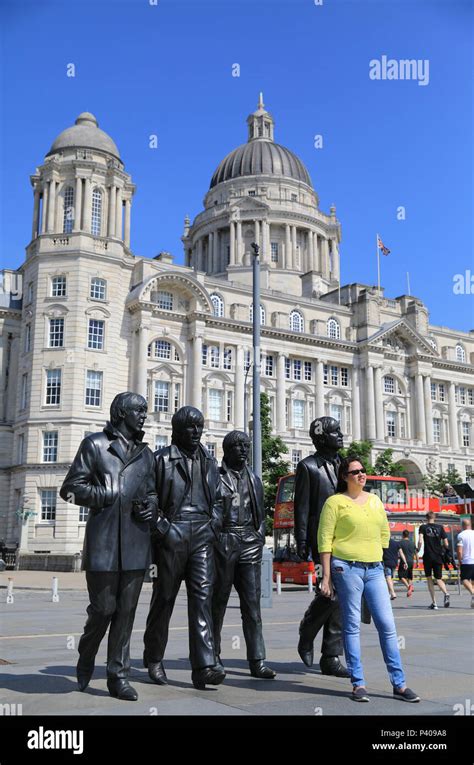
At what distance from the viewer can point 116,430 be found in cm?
658

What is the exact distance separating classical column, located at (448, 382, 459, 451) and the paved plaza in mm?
59651

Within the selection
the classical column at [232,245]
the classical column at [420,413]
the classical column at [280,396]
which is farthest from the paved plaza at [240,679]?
the classical column at [232,245]

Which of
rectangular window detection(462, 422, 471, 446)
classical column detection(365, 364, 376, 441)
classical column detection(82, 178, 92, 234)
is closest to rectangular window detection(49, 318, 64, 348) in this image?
classical column detection(82, 178, 92, 234)

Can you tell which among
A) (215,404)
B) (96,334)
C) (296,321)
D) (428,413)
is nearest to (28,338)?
(96,334)

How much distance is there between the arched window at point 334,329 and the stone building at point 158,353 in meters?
0.29

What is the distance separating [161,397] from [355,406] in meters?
19.0

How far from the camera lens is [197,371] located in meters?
55.5

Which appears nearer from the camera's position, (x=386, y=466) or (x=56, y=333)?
(x=56, y=333)

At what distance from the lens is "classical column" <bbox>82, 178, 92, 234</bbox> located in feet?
174

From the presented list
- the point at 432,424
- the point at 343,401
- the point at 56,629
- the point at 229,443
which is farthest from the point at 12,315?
the point at 229,443

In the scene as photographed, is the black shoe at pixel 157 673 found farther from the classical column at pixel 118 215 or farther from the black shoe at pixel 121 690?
the classical column at pixel 118 215

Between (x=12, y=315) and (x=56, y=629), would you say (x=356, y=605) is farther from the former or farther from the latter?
(x=12, y=315)

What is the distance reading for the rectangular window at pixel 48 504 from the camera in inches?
1938

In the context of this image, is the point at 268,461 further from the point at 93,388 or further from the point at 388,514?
the point at 388,514
